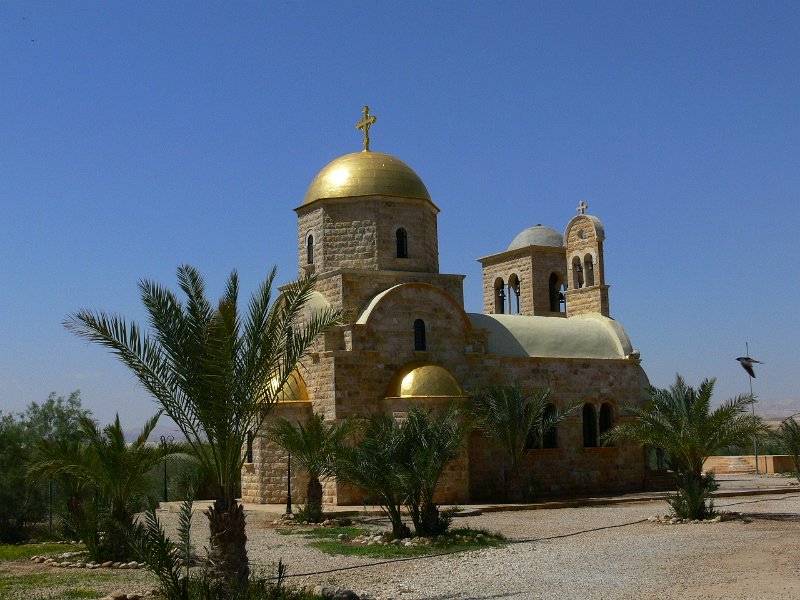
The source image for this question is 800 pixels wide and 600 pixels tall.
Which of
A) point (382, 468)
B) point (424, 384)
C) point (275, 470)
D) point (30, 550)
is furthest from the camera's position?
point (275, 470)

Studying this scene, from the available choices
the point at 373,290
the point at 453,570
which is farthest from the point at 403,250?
the point at 453,570

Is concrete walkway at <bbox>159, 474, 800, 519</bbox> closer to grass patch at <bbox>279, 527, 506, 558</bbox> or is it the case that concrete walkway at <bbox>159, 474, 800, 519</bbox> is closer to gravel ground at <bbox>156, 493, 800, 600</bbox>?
gravel ground at <bbox>156, 493, 800, 600</bbox>

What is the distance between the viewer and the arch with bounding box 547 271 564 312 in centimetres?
A: 2978

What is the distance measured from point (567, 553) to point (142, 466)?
250 inches

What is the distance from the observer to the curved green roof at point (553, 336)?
2439 centimetres

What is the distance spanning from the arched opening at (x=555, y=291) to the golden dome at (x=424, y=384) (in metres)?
9.30

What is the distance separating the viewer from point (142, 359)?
984cm

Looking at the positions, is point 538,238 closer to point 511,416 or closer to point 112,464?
point 511,416

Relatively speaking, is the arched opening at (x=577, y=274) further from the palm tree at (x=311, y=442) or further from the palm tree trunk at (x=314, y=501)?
the palm tree trunk at (x=314, y=501)

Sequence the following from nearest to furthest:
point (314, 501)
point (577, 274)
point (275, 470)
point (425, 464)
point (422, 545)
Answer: point (422, 545) < point (425, 464) < point (314, 501) < point (275, 470) < point (577, 274)

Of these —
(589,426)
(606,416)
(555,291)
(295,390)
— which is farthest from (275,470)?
(555,291)

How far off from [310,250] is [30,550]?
11.1m

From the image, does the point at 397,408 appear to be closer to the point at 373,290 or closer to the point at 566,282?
the point at 373,290

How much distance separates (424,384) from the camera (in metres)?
20.9
